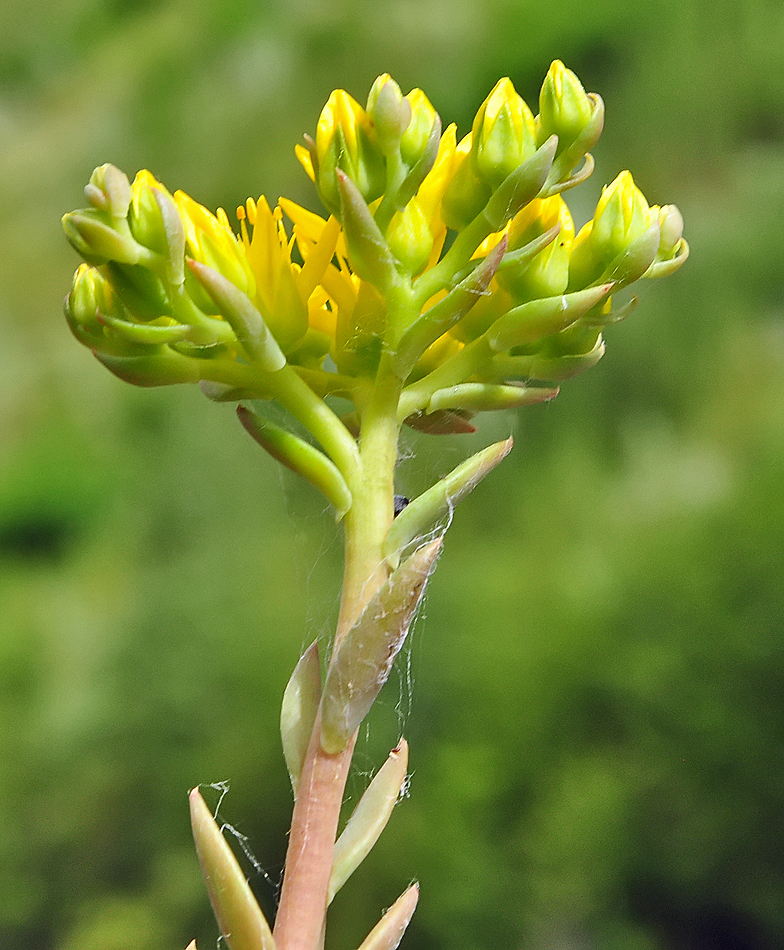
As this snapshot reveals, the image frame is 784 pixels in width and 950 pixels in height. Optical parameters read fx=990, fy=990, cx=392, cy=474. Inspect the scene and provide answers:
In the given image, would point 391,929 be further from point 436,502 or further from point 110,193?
point 110,193

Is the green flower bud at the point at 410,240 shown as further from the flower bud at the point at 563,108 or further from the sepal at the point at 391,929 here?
the sepal at the point at 391,929

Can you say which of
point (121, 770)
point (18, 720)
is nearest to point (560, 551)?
point (121, 770)

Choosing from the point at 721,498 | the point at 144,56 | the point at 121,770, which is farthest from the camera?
the point at 144,56

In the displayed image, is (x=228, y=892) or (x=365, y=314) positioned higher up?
(x=365, y=314)

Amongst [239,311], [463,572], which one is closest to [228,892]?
[239,311]

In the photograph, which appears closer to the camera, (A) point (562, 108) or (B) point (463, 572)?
(A) point (562, 108)

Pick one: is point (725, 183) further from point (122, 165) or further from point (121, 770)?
point (121, 770)

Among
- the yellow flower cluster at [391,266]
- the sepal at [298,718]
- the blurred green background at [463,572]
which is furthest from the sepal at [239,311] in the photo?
the blurred green background at [463,572]
